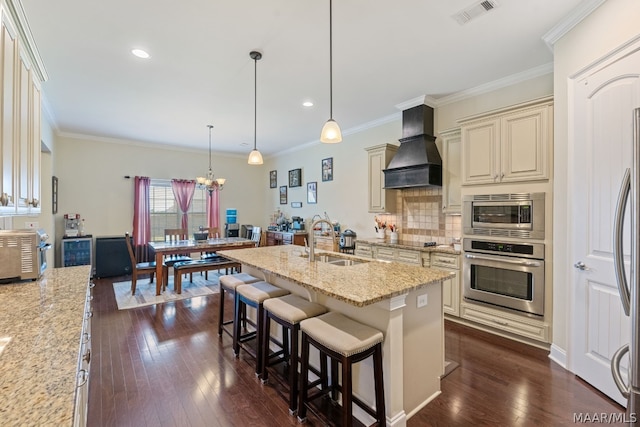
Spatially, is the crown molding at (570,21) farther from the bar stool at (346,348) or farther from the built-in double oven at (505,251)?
the bar stool at (346,348)

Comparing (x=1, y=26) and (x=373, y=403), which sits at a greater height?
(x=1, y=26)

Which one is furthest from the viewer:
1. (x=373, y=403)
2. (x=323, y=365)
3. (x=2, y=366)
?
(x=323, y=365)

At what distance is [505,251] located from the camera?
3.11 m

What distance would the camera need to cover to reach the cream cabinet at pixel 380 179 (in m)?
4.57

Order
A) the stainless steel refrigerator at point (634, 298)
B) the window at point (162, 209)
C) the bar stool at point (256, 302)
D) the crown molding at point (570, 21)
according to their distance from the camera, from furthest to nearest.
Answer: the window at point (162, 209), the bar stool at point (256, 302), the crown molding at point (570, 21), the stainless steel refrigerator at point (634, 298)

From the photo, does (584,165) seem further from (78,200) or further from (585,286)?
(78,200)

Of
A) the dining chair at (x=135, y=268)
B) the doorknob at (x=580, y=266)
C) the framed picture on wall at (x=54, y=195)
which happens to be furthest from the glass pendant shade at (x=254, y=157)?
the framed picture on wall at (x=54, y=195)

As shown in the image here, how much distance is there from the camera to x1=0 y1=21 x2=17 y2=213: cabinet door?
1.61m

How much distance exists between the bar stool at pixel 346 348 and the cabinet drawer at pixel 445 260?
6.69ft

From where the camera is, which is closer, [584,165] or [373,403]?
[373,403]

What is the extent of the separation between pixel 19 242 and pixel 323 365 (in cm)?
222

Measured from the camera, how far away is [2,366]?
1.02 meters

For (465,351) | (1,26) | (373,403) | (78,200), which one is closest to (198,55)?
(1,26)

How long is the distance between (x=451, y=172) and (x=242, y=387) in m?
3.36
